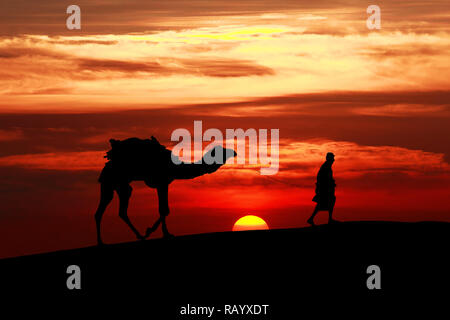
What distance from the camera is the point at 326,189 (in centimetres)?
3053

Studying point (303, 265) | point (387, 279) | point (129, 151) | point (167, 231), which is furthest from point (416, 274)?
point (129, 151)

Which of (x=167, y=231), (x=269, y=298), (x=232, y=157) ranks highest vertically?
(x=232, y=157)

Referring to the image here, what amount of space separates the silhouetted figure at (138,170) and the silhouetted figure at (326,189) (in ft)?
11.6

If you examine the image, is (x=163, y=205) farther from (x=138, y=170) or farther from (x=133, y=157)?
(x=133, y=157)

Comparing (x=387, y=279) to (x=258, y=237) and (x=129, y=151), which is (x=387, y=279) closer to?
(x=258, y=237)

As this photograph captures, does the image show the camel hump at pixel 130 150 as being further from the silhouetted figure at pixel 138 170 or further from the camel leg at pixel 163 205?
the camel leg at pixel 163 205

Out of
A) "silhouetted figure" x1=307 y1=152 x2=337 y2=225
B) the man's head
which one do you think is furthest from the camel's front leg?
the man's head

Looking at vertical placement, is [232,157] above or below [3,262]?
above

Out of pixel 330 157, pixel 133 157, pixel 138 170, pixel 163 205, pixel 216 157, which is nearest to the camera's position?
pixel 216 157

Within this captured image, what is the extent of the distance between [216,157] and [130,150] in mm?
2841

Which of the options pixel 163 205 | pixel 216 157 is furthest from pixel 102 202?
pixel 216 157

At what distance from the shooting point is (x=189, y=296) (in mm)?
24438

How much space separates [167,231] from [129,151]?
286 cm

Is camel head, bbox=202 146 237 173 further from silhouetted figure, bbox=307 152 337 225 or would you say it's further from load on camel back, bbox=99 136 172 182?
silhouetted figure, bbox=307 152 337 225
